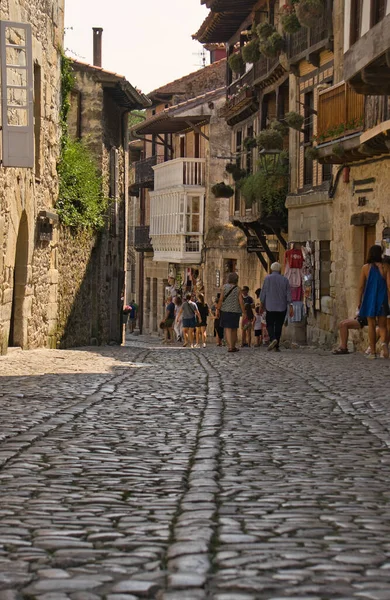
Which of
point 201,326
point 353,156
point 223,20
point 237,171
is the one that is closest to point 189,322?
point 201,326

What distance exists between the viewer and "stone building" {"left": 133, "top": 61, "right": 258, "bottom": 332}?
48.4 metres

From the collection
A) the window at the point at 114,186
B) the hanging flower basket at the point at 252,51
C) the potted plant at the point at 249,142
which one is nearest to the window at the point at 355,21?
Answer: the hanging flower basket at the point at 252,51

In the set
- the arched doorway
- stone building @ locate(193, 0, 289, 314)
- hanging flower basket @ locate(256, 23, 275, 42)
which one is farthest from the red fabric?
the arched doorway

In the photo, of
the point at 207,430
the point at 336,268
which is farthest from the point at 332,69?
the point at 207,430

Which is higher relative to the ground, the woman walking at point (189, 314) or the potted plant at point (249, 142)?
the potted plant at point (249, 142)

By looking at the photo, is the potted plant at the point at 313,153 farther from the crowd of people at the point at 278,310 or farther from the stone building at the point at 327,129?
the crowd of people at the point at 278,310

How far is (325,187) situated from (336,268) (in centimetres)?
323

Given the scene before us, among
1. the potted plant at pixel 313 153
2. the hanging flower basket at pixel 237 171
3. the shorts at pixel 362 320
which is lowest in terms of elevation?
the shorts at pixel 362 320

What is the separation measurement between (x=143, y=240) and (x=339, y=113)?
1453 inches

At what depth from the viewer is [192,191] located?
50.3 m

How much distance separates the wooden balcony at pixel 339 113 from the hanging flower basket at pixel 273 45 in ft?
23.0

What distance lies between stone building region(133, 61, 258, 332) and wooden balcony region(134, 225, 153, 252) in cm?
96

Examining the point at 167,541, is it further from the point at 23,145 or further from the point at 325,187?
the point at 325,187

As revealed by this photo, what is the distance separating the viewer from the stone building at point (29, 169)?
17.5m
